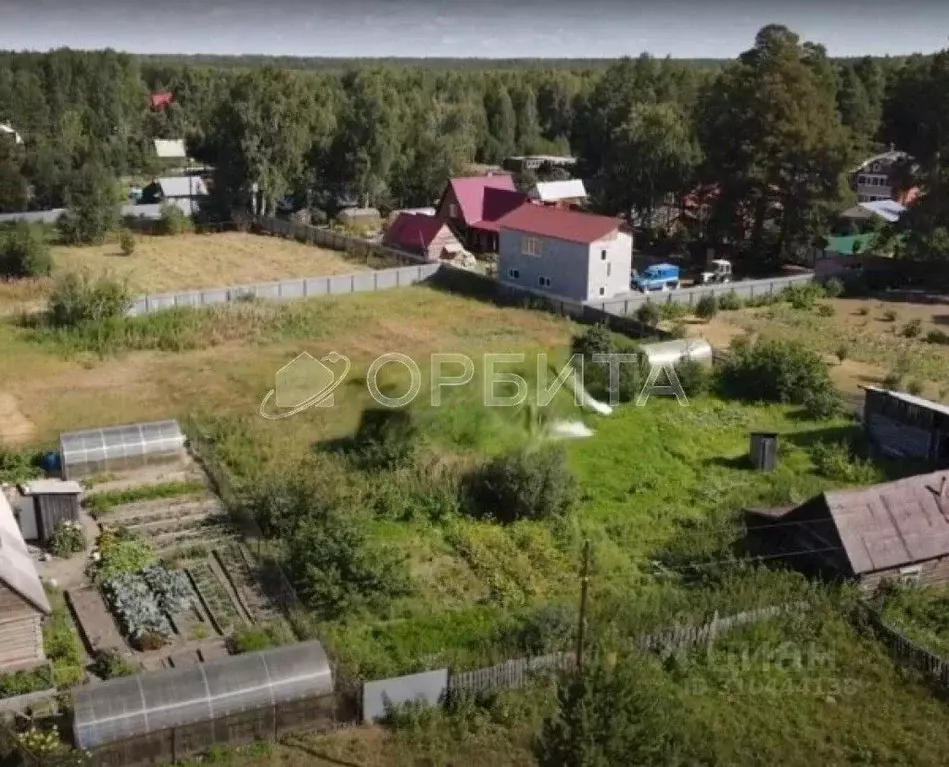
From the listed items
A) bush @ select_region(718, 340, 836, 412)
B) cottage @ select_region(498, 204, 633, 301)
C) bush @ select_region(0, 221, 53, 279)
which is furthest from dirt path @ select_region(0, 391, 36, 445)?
cottage @ select_region(498, 204, 633, 301)

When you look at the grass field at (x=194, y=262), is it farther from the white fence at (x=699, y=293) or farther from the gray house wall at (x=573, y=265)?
the white fence at (x=699, y=293)

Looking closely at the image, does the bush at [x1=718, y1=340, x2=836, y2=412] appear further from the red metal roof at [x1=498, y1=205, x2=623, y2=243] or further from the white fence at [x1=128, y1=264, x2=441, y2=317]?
the white fence at [x1=128, y1=264, x2=441, y2=317]

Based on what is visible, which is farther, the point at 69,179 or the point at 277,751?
the point at 69,179

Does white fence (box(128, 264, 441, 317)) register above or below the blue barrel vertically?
above

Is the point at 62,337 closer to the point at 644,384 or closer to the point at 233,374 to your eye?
the point at 233,374

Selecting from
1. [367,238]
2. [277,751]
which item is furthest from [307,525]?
[367,238]

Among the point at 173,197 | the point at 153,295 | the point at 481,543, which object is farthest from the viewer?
the point at 173,197
